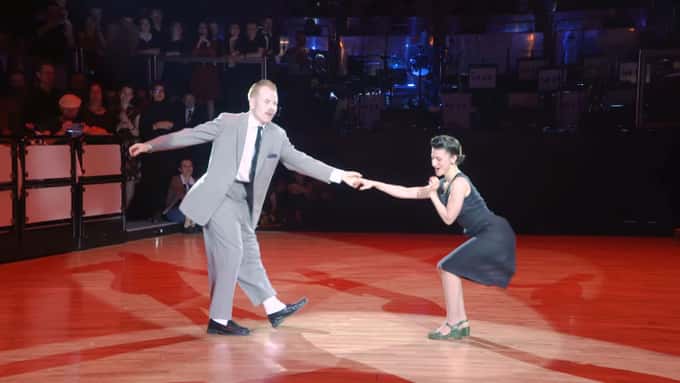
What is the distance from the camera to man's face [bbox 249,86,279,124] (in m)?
4.87

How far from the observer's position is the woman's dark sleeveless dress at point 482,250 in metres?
4.75

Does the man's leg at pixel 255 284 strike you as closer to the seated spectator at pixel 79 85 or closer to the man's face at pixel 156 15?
the seated spectator at pixel 79 85

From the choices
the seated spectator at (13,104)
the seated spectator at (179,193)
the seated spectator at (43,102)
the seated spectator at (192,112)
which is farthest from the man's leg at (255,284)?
the seated spectator at (192,112)

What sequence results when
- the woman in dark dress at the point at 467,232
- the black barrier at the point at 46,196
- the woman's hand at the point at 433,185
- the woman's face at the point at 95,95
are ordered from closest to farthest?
1. the woman's hand at the point at 433,185
2. the woman in dark dress at the point at 467,232
3. the black barrier at the point at 46,196
4. the woman's face at the point at 95,95

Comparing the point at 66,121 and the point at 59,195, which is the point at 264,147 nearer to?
the point at 59,195

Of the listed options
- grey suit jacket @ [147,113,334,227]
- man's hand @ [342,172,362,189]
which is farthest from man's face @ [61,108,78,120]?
man's hand @ [342,172,362,189]

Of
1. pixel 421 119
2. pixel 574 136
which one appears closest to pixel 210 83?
pixel 421 119

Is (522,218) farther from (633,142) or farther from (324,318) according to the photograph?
(324,318)

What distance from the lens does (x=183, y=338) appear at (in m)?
4.94

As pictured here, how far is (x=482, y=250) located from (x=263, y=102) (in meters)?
1.54

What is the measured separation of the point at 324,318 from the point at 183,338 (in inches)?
39.6

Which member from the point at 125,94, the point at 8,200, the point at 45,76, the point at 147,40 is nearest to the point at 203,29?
the point at 147,40

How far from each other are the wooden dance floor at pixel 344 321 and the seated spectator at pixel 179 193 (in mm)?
1546

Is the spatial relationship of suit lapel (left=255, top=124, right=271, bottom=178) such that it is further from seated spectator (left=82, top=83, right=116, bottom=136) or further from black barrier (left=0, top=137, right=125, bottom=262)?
seated spectator (left=82, top=83, right=116, bottom=136)
